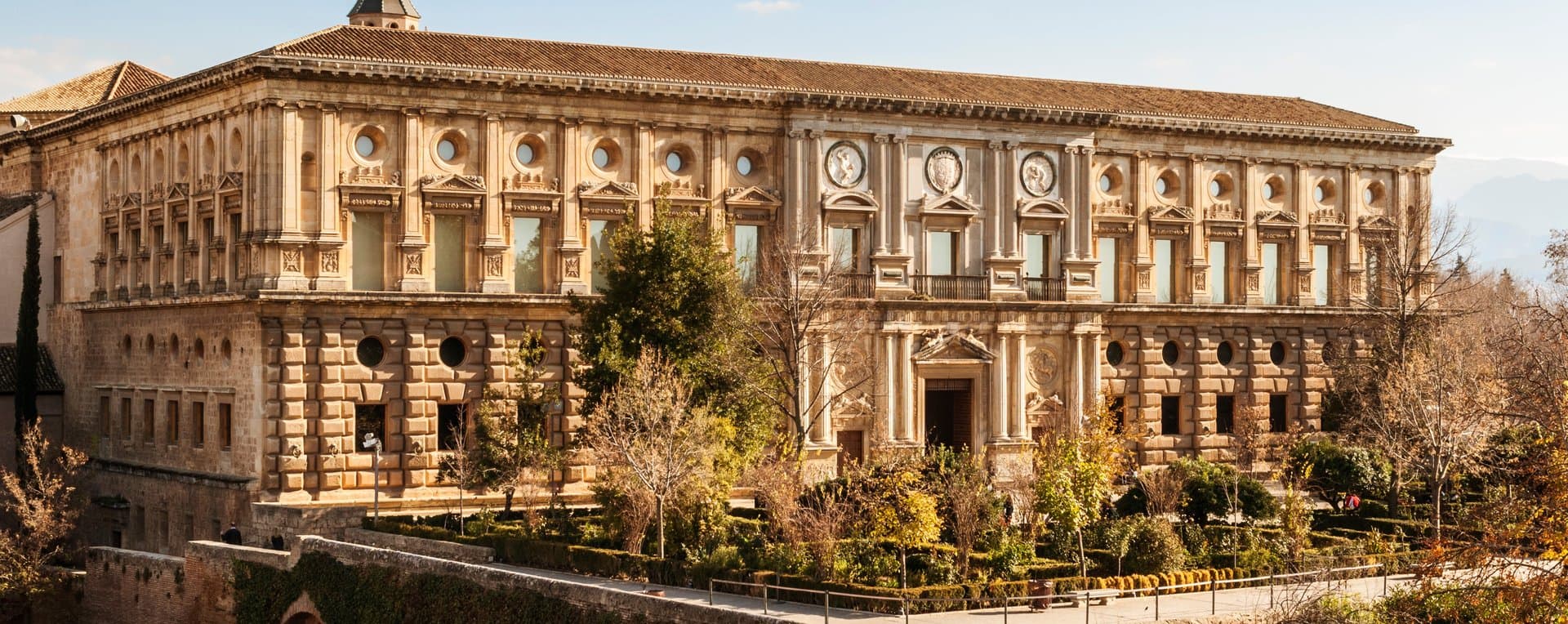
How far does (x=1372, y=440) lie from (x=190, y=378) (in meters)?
32.7

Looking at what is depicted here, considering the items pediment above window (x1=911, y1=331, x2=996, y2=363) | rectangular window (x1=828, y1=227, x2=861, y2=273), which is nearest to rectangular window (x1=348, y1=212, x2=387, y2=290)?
rectangular window (x1=828, y1=227, x2=861, y2=273)

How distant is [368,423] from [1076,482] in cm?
1844

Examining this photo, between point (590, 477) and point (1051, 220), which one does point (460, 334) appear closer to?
point (590, 477)

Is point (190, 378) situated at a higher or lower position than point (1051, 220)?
lower

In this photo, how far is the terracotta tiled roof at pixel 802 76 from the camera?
169ft

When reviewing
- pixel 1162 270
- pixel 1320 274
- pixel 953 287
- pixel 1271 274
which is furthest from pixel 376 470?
pixel 1320 274

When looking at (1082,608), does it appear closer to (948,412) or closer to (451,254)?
(948,412)

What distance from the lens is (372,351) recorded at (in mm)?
50469

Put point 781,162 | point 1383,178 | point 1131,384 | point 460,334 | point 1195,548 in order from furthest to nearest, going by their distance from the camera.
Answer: point 1383,178, point 1131,384, point 781,162, point 460,334, point 1195,548

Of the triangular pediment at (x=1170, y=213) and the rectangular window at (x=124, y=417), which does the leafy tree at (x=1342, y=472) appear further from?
the rectangular window at (x=124, y=417)

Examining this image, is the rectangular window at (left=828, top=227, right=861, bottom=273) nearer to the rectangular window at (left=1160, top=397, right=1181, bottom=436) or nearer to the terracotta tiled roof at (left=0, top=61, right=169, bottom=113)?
the rectangular window at (left=1160, top=397, right=1181, bottom=436)

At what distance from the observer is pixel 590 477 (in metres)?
52.7

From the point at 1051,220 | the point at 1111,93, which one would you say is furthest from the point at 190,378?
the point at 1111,93

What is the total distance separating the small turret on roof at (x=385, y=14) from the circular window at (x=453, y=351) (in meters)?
30.6
